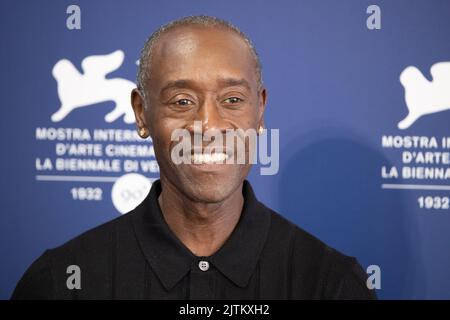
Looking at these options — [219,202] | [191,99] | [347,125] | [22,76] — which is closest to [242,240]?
[219,202]

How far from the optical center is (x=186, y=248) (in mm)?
1155

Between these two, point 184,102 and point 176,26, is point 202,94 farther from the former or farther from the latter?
point 176,26

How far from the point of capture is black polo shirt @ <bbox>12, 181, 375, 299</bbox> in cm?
112

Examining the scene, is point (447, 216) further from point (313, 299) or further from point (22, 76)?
point (22, 76)

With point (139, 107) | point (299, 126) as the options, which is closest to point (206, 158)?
point (139, 107)

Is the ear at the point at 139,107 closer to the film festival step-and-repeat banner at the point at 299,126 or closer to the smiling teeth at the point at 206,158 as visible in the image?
the smiling teeth at the point at 206,158

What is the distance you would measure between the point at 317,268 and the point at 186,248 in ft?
0.78

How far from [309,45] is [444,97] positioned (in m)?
0.37

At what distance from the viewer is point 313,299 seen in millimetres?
1128

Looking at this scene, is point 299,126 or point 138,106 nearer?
point 138,106

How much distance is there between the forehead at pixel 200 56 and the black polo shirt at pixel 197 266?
0.79 feet

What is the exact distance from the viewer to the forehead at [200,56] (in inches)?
43.6

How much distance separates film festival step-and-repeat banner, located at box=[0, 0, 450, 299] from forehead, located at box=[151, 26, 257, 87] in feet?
1.77

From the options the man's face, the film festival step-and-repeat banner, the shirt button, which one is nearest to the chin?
the man's face
